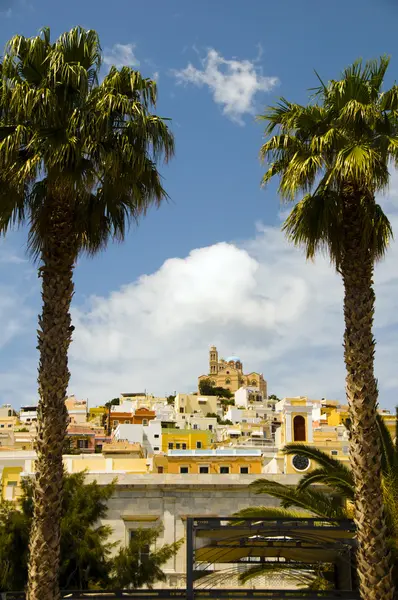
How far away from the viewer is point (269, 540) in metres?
18.0

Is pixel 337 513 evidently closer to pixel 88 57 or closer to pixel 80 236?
pixel 80 236

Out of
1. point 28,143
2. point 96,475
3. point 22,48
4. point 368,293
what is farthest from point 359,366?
point 96,475

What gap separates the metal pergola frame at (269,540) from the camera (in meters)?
17.1

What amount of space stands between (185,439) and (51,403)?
7009cm

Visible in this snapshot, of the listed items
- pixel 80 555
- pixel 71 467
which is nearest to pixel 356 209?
pixel 80 555

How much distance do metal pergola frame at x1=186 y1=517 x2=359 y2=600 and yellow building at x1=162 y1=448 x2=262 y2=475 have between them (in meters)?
25.4

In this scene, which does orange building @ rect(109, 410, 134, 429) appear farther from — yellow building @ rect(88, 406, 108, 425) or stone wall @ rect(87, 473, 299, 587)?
stone wall @ rect(87, 473, 299, 587)

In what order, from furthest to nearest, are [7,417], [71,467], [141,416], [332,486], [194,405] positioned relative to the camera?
[194,405], [7,417], [141,416], [71,467], [332,486]

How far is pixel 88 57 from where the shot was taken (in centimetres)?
1595

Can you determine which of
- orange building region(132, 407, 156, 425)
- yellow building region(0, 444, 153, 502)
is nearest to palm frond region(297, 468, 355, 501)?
yellow building region(0, 444, 153, 502)

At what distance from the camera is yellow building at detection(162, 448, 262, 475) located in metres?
45.0

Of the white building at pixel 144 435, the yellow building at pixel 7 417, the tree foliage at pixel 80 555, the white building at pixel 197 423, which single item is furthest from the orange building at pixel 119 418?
the tree foliage at pixel 80 555

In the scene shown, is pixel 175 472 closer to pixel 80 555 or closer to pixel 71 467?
pixel 71 467

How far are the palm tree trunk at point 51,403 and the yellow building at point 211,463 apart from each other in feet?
102
